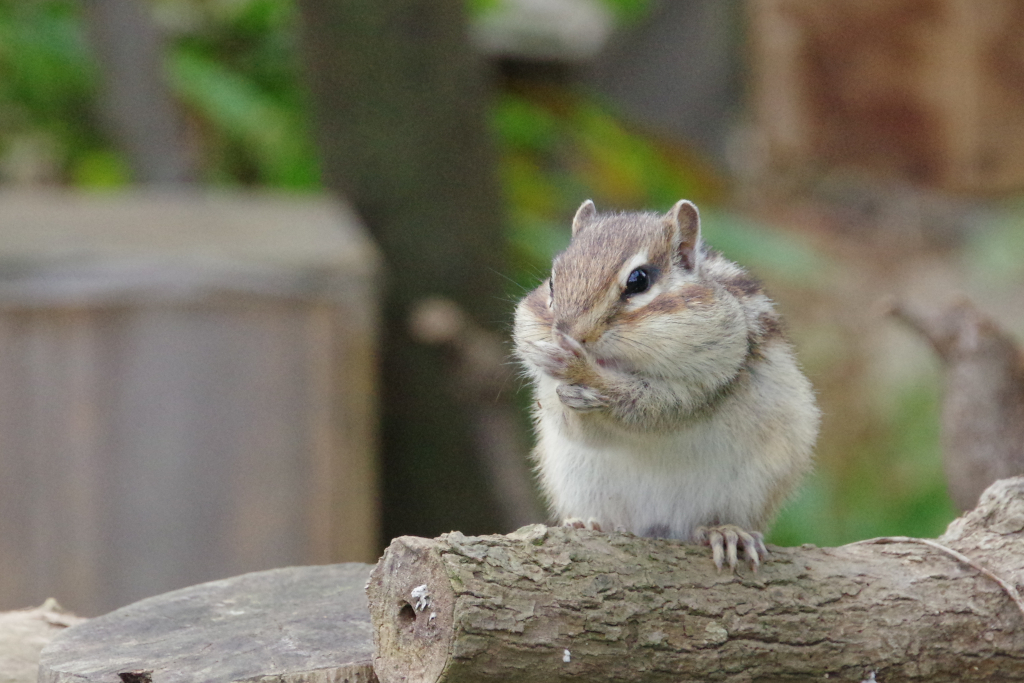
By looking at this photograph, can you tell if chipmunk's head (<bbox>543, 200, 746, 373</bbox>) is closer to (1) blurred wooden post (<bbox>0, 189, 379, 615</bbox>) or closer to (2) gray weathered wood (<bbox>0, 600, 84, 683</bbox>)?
(2) gray weathered wood (<bbox>0, 600, 84, 683</bbox>)

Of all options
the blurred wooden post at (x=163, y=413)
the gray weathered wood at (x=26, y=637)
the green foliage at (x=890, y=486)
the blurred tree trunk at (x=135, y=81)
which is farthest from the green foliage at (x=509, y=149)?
the gray weathered wood at (x=26, y=637)

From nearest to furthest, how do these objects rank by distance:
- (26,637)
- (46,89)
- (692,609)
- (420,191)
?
(692,609), (26,637), (420,191), (46,89)

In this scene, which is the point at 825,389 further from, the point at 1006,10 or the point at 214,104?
the point at 214,104

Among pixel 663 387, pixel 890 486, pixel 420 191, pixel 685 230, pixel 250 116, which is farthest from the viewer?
pixel 890 486

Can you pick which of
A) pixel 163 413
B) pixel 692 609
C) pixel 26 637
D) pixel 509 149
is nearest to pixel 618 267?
pixel 692 609

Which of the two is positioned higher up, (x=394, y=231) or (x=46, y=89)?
(x=46, y=89)

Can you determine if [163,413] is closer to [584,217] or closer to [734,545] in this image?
[584,217]
